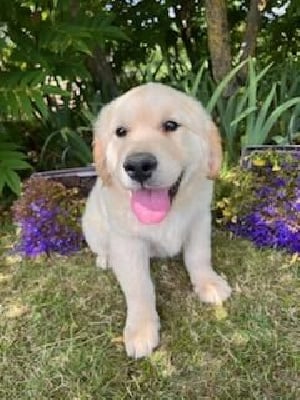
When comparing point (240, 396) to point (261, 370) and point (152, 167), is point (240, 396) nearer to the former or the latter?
point (261, 370)

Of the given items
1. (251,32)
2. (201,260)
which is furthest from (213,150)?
(251,32)

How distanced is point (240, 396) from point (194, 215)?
0.64 metres

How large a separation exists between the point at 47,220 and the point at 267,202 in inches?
35.4

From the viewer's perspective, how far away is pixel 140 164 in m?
1.91

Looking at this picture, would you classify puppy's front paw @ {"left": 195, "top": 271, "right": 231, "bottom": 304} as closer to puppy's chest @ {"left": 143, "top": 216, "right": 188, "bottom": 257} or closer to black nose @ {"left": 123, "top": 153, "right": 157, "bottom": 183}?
puppy's chest @ {"left": 143, "top": 216, "right": 188, "bottom": 257}

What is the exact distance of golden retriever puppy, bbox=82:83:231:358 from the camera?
1.99 metres

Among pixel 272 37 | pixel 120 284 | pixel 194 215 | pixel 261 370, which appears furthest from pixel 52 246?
pixel 272 37

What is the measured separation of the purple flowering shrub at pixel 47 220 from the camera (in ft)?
8.68

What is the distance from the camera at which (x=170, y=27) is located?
3.95 metres

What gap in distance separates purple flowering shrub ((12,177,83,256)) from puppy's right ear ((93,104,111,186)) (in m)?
0.53

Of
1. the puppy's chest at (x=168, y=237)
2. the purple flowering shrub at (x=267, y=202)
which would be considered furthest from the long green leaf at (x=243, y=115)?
the puppy's chest at (x=168, y=237)

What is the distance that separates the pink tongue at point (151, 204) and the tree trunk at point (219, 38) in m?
1.48

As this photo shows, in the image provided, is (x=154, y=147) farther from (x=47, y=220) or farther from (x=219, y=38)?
(x=219, y=38)

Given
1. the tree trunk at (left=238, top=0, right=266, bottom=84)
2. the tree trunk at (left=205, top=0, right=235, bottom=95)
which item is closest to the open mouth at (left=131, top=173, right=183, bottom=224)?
the tree trunk at (left=205, top=0, right=235, bottom=95)
